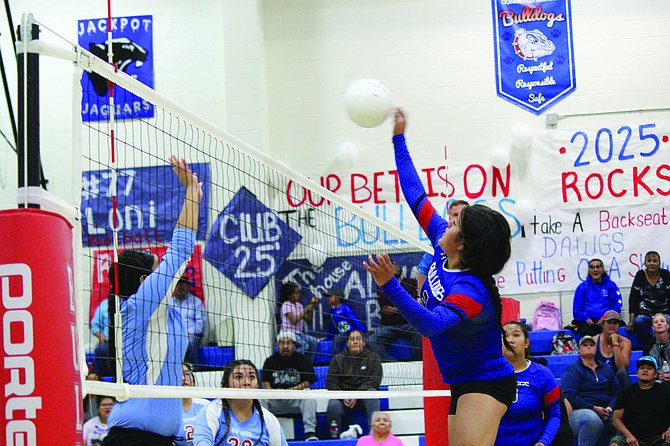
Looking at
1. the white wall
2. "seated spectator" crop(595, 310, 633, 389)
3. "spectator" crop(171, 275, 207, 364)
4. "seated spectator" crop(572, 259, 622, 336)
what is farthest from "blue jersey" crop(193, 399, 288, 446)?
the white wall

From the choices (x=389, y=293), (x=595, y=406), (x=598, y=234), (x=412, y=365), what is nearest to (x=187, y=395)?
(x=389, y=293)

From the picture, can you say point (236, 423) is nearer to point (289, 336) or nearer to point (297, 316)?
point (289, 336)

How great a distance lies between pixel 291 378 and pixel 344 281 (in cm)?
243

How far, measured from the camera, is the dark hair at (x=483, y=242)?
404 cm

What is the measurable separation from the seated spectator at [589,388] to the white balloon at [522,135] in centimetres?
372

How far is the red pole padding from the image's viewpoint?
2795mm

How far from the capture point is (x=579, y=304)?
11148 millimetres

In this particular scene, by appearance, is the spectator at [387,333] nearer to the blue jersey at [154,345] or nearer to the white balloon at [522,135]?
the white balloon at [522,135]

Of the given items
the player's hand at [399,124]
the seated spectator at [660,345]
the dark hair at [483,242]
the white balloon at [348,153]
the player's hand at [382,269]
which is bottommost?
the seated spectator at [660,345]

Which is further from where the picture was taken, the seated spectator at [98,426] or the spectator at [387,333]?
the spectator at [387,333]

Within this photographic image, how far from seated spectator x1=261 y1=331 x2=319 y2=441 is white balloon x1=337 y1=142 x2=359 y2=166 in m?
3.60

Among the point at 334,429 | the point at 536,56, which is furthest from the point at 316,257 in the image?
the point at 536,56

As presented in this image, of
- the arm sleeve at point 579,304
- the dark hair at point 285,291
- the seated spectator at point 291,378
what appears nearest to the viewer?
the seated spectator at point 291,378

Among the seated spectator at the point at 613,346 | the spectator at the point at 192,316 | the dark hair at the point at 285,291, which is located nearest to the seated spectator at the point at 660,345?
the seated spectator at the point at 613,346
